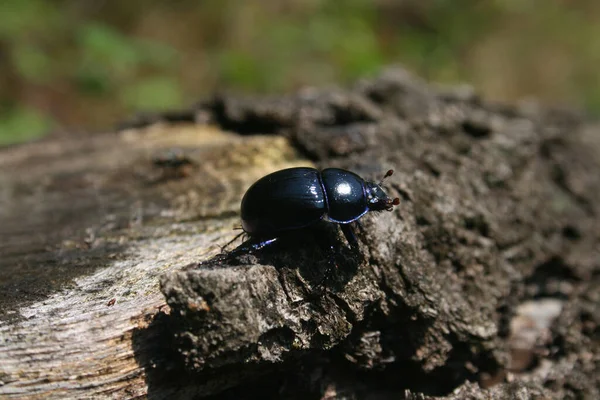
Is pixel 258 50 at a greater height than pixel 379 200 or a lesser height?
greater

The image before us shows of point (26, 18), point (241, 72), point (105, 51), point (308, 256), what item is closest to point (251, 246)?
point (308, 256)

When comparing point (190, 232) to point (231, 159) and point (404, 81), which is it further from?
point (404, 81)

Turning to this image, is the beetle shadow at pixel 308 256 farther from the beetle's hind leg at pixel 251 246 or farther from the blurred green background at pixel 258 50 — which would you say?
the blurred green background at pixel 258 50

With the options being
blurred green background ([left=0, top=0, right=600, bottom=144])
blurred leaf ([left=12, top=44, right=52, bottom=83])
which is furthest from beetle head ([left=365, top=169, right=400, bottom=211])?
blurred leaf ([left=12, top=44, right=52, bottom=83])

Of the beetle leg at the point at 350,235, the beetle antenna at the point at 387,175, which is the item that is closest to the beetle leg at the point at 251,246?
the beetle leg at the point at 350,235

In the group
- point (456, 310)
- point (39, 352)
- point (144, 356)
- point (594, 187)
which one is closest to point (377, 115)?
point (456, 310)

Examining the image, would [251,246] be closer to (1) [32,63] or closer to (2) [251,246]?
(2) [251,246]

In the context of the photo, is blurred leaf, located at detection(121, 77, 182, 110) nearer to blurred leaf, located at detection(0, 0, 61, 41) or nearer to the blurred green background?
the blurred green background
